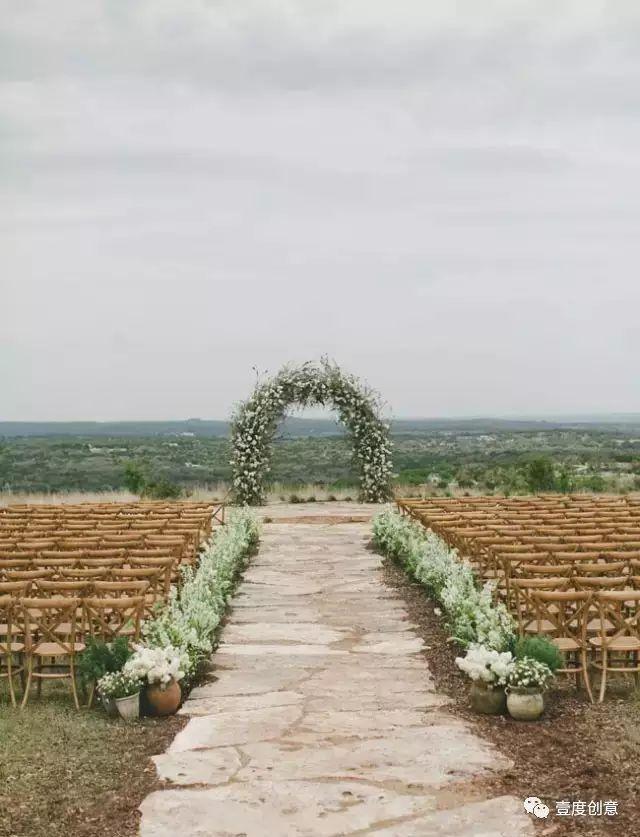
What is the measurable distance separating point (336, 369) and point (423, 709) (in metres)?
18.3

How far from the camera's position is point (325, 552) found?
15570mm

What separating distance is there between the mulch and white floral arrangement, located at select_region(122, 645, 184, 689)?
199 centimetres

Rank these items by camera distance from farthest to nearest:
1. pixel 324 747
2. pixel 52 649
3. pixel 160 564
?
pixel 160 564, pixel 52 649, pixel 324 747

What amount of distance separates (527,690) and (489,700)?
0.30 metres

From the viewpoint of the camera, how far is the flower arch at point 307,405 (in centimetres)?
2367

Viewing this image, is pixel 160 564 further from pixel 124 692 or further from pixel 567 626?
pixel 567 626

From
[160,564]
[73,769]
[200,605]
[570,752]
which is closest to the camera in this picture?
[73,769]

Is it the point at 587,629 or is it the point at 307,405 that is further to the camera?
the point at 307,405

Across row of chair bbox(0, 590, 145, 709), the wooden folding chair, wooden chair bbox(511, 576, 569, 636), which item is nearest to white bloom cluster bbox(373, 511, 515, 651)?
wooden chair bbox(511, 576, 569, 636)

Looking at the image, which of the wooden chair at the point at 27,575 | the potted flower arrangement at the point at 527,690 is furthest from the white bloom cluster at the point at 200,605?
the potted flower arrangement at the point at 527,690

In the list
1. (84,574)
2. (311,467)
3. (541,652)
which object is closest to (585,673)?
(541,652)

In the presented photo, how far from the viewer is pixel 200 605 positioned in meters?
8.73

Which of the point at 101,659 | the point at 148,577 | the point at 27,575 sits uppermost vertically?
the point at 27,575

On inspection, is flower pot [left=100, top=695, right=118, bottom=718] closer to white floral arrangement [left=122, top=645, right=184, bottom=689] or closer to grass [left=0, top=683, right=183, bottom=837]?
grass [left=0, top=683, right=183, bottom=837]
